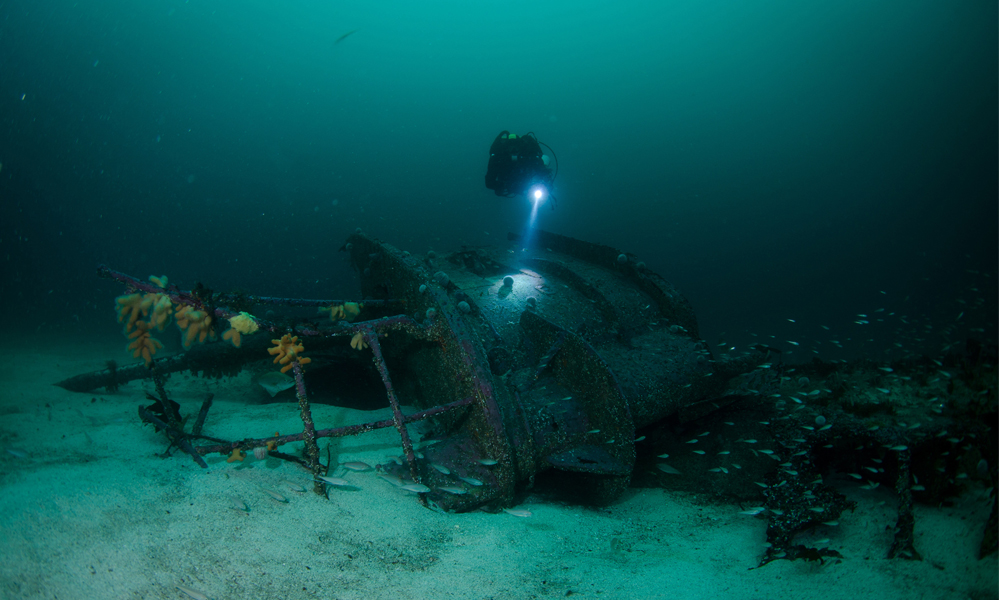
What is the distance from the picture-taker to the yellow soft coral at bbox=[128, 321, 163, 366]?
3119 mm

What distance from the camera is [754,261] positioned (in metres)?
59.9

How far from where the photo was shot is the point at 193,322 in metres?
3.10

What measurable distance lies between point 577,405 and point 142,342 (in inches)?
150

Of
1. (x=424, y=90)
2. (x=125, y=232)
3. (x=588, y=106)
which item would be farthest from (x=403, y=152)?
(x=125, y=232)

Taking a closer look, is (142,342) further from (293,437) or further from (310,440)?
(310,440)

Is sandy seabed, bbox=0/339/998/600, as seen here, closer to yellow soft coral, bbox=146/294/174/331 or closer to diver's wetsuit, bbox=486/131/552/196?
yellow soft coral, bbox=146/294/174/331

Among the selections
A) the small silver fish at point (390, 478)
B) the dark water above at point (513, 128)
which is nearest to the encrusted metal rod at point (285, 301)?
the small silver fish at point (390, 478)

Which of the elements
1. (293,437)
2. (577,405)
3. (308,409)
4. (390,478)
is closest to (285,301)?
(308,409)

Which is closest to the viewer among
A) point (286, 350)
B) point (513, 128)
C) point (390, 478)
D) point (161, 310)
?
point (161, 310)

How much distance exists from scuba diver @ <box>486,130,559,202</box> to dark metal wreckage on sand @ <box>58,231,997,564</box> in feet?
13.3

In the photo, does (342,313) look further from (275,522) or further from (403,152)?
(403,152)

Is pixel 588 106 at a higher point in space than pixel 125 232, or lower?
higher

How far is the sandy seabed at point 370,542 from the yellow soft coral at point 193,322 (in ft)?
3.74

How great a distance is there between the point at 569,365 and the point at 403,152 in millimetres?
109441
